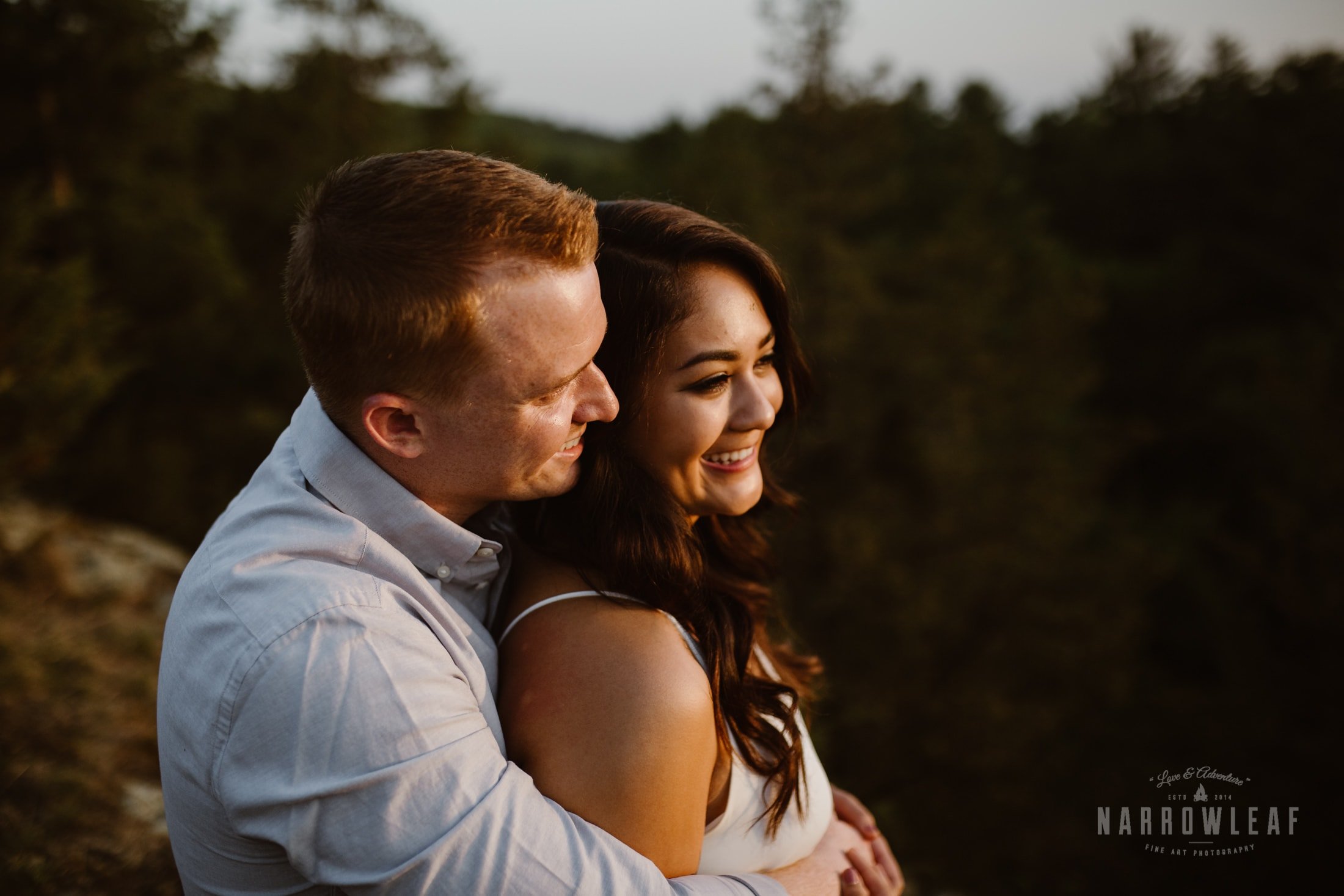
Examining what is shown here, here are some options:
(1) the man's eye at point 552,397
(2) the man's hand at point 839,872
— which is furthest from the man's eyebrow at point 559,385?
(2) the man's hand at point 839,872

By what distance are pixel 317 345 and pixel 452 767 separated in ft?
2.89

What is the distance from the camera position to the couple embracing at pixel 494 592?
1469mm

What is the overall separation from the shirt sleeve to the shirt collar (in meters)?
0.36

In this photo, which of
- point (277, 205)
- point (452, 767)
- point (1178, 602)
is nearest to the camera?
point (452, 767)

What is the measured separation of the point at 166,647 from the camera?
1.67 m

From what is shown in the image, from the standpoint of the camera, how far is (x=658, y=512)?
2320mm

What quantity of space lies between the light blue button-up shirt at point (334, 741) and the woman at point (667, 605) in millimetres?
163

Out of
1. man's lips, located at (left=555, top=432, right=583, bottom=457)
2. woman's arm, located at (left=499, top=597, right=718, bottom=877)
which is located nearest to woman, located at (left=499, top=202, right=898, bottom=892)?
woman's arm, located at (left=499, top=597, right=718, bottom=877)

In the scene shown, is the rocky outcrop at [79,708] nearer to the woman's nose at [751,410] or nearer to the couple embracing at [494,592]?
the couple embracing at [494,592]

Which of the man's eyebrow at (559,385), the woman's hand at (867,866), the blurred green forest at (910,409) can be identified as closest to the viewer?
the man's eyebrow at (559,385)

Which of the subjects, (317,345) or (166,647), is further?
(317,345)

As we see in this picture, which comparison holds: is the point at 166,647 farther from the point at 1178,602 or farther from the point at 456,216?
the point at 1178,602

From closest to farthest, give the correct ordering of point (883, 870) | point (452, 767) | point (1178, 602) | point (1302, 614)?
1. point (452, 767)
2. point (883, 870)
3. point (1302, 614)
4. point (1178, 602)

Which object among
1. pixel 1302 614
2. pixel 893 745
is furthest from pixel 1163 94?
pixel 893 745
